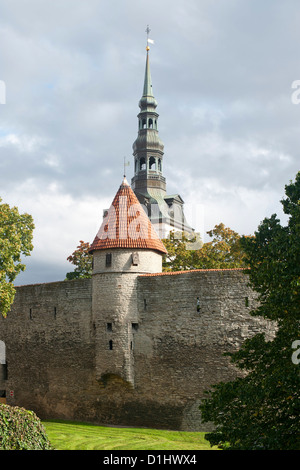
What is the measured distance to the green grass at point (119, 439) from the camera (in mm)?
19395

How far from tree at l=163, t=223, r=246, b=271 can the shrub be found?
23320mm

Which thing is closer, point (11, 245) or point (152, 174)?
point (11, 245)

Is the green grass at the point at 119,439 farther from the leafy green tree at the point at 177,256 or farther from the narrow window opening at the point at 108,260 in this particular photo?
the leafy green tree at the point at 177,256

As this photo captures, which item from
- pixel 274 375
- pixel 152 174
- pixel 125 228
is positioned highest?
pixel 152 174

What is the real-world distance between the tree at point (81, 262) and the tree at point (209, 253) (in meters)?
6.75

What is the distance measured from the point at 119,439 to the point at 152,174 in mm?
57448

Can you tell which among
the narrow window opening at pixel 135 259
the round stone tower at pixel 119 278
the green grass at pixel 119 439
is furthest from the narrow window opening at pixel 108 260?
the green grass at pixel 119 439

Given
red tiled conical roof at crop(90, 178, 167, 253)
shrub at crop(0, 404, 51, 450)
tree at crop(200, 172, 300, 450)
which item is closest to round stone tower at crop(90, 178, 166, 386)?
red tiled conical roof at crop(90, 178, 167, 253)

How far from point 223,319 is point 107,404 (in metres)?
6.57

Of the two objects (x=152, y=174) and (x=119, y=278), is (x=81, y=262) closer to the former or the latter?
(x=119, y=278)

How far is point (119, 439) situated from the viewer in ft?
68.1

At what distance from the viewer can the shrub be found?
13023mm

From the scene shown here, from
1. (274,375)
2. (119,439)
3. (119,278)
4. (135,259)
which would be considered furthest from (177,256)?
(274,375)
